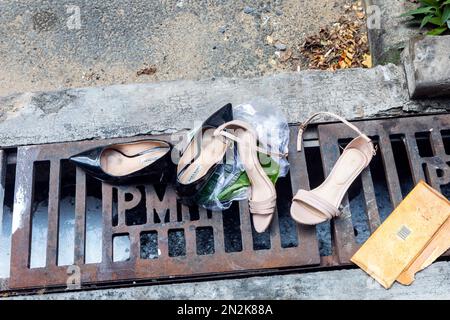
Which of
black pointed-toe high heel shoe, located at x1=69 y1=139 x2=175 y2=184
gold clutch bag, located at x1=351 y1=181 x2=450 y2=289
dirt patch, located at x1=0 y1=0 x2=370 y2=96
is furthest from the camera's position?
dirt patch, located at x1=0 y1=0 x2=370 y2=96

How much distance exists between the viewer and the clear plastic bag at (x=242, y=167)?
6.75 ft

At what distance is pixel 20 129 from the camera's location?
2.15 m

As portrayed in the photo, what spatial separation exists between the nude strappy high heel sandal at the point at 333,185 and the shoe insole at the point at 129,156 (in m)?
0.56


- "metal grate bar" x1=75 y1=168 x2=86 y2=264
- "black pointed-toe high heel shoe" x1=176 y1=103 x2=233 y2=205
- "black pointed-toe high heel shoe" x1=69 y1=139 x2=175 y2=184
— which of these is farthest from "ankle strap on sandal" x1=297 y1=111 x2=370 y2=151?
"metal grate bar" x1=75 y1=168 x2=86 y2=264

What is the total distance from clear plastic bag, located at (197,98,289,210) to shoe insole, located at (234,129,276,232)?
0.03m

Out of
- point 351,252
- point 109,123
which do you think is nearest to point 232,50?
point 109,123

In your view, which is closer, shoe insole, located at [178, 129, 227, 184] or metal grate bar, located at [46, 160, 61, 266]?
metal grate bar, located at [46, 160, 61, 266]

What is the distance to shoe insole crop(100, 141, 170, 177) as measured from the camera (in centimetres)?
209

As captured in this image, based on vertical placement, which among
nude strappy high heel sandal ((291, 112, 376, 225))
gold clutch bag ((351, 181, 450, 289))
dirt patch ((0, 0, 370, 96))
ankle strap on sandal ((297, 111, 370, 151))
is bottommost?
gold clutch bag ((351, 181, 450, 289))

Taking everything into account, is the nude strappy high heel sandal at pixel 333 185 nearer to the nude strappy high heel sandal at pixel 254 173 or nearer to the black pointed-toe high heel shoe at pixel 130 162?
the nude strappy high heel sandal at pixel 254 173

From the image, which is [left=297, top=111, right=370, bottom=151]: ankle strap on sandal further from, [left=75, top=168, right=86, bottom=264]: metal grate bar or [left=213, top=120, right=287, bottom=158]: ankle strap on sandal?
[left=75, top=168, right=86, bottom=264]: metal grate bar

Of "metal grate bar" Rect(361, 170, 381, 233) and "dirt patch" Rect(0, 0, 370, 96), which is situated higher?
"dirt patch" Rect(0, 0, 370, 96)

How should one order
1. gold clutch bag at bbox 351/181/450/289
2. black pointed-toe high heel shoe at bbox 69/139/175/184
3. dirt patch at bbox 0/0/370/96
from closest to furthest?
gold clutch bag at bbox 351/181/450/289, black pointed-toe high heel shoe at bbox 69/139/175/184, dirt patch at bbox 0/0/370/96

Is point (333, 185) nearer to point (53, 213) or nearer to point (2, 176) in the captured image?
point (53, 213)
